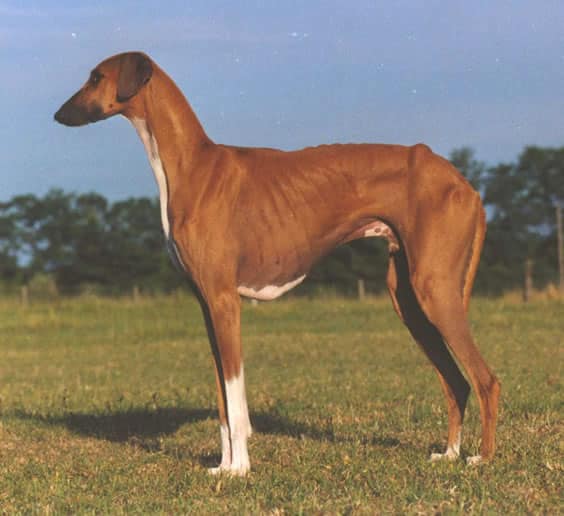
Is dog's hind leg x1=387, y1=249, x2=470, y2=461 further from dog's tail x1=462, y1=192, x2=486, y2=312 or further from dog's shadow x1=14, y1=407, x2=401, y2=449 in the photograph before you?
dog's shadow x1=14, y1=407, x2=401, y2=449

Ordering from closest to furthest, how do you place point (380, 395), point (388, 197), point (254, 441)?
point (388, 197) → point (254, 441) → point (380, 395)

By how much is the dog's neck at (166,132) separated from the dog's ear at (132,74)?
0.09 metres

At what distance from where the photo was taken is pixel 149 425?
31.7ft

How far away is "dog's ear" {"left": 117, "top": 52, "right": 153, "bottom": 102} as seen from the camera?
6.74 m

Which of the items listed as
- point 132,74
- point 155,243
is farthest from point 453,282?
point 155,243

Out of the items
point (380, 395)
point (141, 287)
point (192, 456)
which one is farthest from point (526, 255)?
point (192, 456)

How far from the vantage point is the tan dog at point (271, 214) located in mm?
6469

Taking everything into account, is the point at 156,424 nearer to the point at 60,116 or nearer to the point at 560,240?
the point at 60,116

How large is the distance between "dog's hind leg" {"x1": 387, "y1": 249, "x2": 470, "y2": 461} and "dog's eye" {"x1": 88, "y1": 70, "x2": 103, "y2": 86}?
2631 millimetres

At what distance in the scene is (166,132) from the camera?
22.4 ft

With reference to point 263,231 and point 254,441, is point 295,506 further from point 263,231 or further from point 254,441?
point 254,441

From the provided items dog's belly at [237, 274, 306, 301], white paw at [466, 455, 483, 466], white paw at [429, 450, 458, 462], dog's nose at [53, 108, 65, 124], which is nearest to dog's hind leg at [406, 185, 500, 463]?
white paw at [466, 455, 483, 466]

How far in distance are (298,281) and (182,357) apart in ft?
38.3

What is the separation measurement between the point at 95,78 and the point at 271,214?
1738mm
